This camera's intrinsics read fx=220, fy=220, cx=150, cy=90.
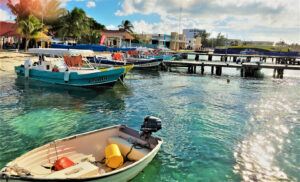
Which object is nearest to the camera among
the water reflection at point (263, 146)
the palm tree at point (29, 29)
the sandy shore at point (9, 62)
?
the water reflection at point (263, 146)

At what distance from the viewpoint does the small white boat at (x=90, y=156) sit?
5371 millimetres

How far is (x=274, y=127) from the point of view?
41.5 ft

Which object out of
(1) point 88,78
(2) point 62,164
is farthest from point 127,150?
(1) point 88,78

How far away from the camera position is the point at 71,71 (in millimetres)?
20312

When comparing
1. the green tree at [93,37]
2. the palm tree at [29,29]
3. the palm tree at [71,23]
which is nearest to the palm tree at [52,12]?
the palm tree at [71,23]

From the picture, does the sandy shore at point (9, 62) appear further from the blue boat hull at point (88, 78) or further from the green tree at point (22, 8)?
the green tree at point (22, 8)

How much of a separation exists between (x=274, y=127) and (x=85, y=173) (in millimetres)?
11219

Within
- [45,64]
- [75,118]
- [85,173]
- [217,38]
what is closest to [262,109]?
[75,118]

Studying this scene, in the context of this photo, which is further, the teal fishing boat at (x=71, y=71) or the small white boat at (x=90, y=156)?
the teal fishing boat at (x=71, y=71)

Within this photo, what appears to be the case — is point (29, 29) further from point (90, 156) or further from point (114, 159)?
point (114, 159)

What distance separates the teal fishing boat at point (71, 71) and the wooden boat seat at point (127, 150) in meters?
12.3

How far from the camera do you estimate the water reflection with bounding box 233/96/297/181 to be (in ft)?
26.1

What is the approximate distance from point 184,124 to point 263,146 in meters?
4.16

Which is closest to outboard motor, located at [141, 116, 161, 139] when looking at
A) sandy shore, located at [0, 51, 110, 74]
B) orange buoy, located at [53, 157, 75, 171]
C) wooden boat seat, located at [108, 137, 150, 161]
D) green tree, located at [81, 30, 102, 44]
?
wooden boat seat, located at [108, 137, 150, 161]
